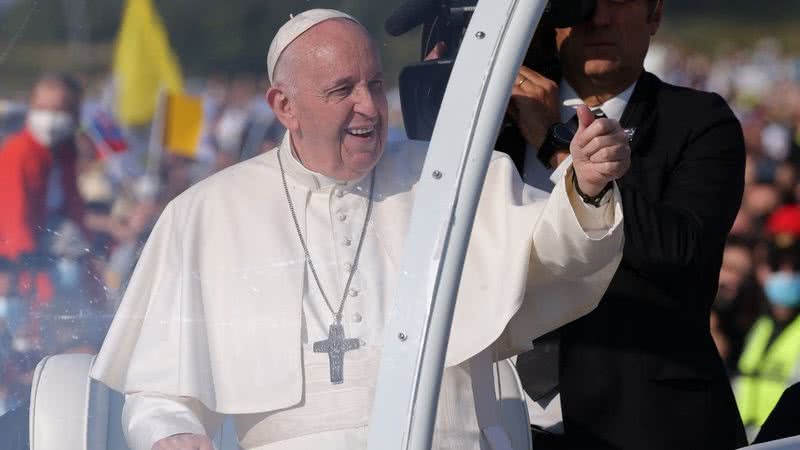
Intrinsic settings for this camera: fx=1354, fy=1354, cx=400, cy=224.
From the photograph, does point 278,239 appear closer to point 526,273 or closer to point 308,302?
point 308,302

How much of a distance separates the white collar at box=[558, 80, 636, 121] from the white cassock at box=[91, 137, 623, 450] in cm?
62

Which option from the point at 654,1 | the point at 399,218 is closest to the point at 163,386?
the point at 399,218

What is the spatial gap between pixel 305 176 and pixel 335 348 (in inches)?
13.8

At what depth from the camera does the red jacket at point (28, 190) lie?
2412 millimetres

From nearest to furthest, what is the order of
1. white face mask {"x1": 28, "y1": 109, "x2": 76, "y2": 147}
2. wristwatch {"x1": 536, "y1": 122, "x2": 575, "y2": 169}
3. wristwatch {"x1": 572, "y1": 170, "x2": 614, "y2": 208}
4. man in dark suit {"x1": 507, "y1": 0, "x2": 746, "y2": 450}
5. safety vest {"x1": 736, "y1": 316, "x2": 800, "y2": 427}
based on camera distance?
1. white face mask {"x1": 28, "y1": 109, "x2": 76, "y2": 147}
2. wristwatch {"x1": 572, "y1": 170, "x2": 614, "y2": 208}
3. wristwatch {"x1": 536, "y1": 122, "x2": 575, "y2": 169}
4. man in dark suit {"x1": 507, "y1": 0, "x2": 746, "y2": 450}
5. safety vest {"x1": 736, "y1": 316, "x2": 800, "y2": 427}

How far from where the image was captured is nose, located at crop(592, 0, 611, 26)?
3.08 metres

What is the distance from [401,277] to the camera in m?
2.32

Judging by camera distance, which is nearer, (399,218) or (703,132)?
(399,218)

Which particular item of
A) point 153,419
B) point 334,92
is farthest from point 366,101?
point 153,419

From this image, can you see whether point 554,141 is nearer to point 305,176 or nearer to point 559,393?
point 305,176

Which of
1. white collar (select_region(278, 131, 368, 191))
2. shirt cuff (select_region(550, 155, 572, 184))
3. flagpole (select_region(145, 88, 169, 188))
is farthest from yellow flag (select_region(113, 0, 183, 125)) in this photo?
shirt cuff (select_region(550, 155, 572, 184))

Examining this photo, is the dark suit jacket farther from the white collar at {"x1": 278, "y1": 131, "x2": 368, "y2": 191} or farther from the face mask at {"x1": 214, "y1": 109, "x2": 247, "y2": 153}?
the face mask at {"x1": 214, "y1": 109, "x2": 247, "y2": 153}

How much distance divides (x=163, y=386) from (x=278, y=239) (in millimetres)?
360

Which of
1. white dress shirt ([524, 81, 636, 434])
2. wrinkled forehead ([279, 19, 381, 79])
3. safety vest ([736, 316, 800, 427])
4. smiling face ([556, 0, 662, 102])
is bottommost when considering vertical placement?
safety vest ([736, 316, 800, 427])
